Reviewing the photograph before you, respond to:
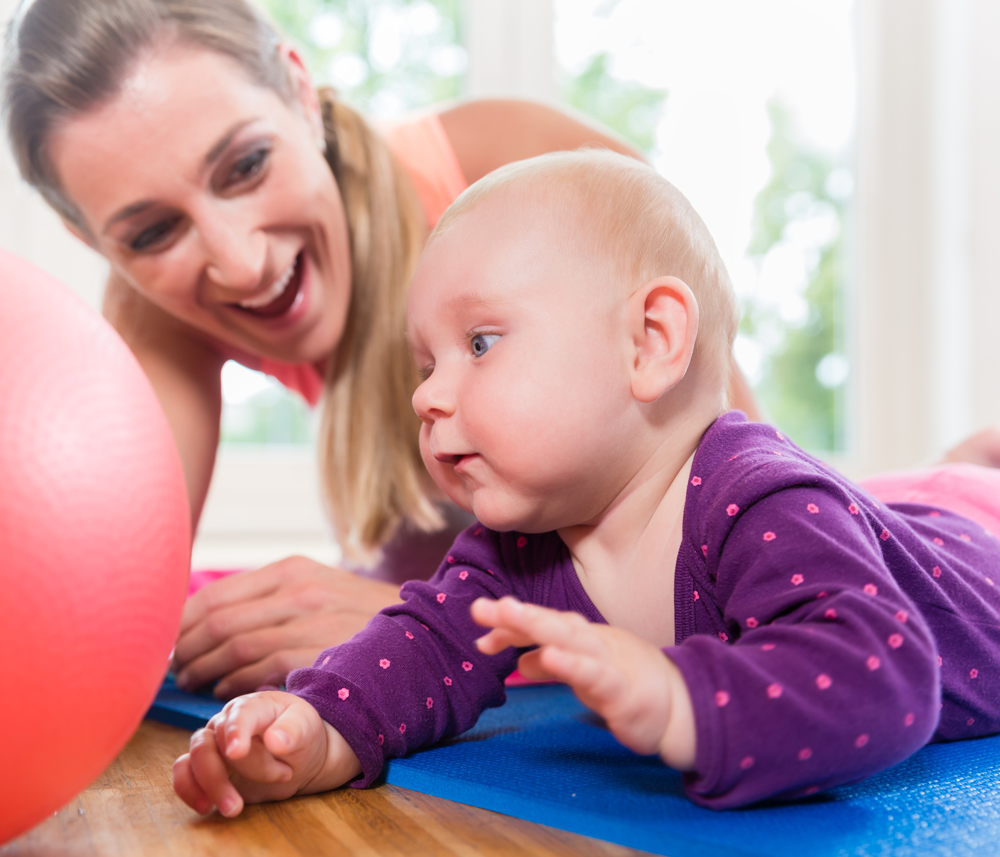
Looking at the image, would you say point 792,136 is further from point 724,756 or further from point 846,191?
point 724,756

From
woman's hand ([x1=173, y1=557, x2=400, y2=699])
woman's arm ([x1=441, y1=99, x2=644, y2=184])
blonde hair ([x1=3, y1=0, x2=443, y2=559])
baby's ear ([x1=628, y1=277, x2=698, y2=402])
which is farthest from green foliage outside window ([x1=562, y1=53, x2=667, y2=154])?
baby's ear ([x1=628, y1=277, x2=698, y2=402])

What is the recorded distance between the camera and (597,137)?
4.86ft

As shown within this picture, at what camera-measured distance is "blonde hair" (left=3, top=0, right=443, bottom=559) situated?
1198 mm

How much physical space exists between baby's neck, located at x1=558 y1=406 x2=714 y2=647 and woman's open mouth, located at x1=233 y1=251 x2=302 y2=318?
0.65 m

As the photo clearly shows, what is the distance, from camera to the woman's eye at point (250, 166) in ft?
3.82

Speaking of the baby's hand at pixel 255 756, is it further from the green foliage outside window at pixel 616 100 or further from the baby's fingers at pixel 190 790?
the green foliage outside window at pixel 616 100

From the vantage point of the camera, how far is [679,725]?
22.0 inches

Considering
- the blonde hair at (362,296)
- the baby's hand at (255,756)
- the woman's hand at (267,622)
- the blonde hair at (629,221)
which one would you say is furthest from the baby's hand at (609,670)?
the blonde hair at (362,296)

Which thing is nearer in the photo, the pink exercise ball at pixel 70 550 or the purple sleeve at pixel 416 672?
the pink exercise ball at pixel 70 550

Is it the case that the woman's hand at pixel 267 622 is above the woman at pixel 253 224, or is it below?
below

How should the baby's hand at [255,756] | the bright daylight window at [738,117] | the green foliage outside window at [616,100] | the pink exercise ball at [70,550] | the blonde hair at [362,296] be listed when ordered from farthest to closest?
1. the green foliage outside window at [616,100]
2. the bright daylight window at [738,117]
3. the blonde hair at [362,296]
4. the baby's hand at [255,756]
5. the pink exercise ball at [70,550]

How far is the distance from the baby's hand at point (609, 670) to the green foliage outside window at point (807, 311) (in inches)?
101

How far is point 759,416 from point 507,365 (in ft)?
2.76

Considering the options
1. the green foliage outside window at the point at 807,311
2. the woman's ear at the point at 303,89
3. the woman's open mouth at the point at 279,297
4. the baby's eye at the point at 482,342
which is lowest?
the green foliage outside window at the point at 807,311
